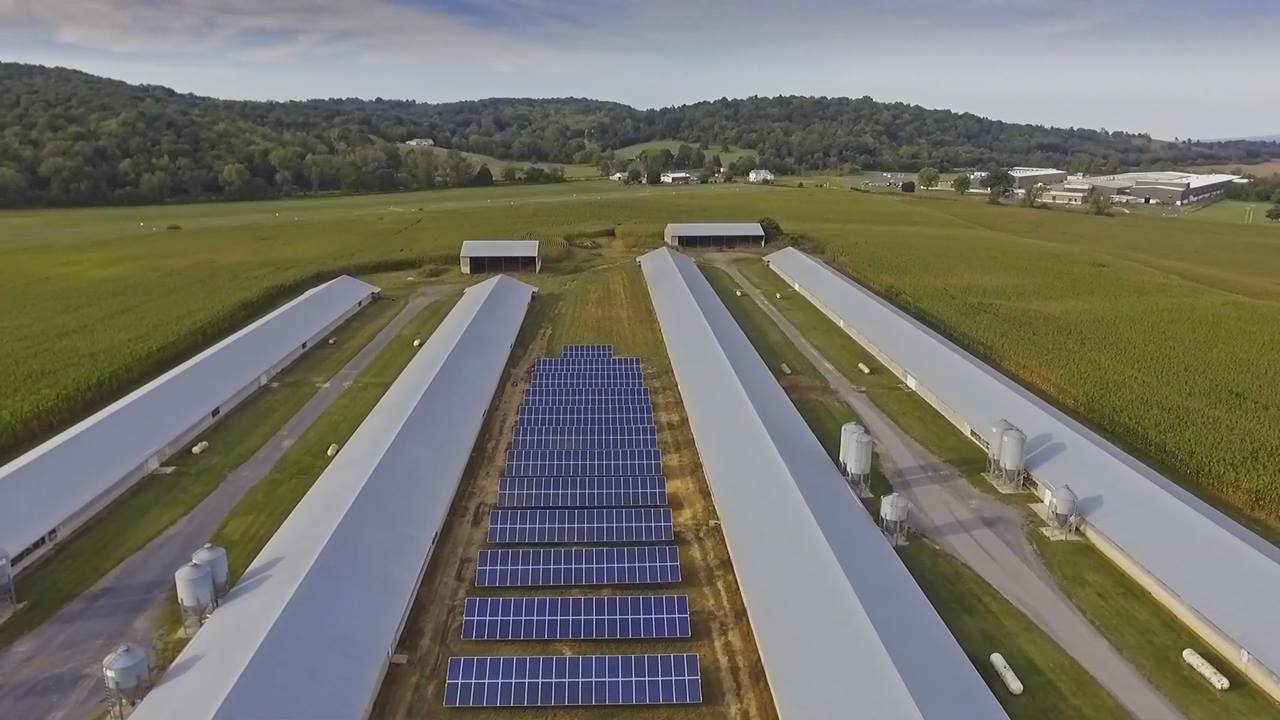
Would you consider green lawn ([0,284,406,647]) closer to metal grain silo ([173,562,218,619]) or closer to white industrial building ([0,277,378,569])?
white industrial building ([0,277,378,569])

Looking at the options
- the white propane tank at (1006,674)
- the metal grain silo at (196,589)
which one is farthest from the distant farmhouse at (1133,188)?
the metal grain silo at (196,589)

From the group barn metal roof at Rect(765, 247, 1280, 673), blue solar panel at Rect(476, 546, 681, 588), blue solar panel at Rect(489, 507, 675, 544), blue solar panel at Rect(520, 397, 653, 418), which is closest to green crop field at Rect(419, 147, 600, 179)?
A: blue solar panel at Rect(520, 397, 653, 418)

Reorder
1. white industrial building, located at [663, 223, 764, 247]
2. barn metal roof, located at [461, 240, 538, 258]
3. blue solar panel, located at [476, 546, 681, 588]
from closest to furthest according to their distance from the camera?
1. blue solar panel, located at [476, 546, 681, 588]
2. barn metal roof, located at [461, 240, 538, 258]
3. white industrial building, located at [663, 223, 764, 247]

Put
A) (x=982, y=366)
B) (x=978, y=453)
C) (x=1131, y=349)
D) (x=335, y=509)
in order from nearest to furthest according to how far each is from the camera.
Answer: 1. (x=335, y=509)
2. (x=978, y=453)
3. (x=982, y=366)
4. (x=1131, y=349)

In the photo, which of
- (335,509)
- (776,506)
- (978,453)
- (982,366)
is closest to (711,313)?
(982,366)

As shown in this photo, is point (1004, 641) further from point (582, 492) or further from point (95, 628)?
point (95, 628)

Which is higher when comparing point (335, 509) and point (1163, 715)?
point (335, 509)

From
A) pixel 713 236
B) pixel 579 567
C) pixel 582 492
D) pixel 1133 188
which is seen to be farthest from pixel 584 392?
pixel 1133 188

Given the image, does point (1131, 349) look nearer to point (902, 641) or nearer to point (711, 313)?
point (711, 313)
